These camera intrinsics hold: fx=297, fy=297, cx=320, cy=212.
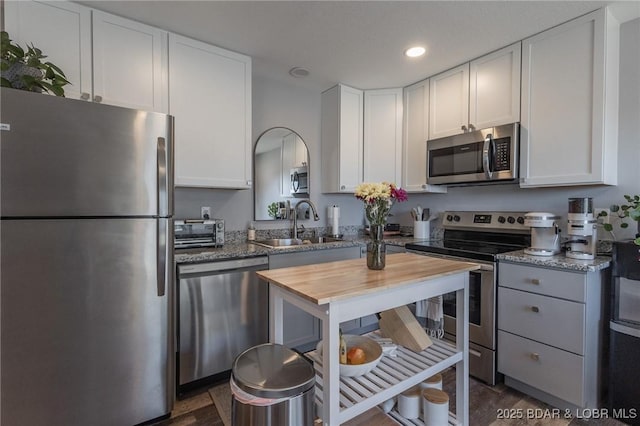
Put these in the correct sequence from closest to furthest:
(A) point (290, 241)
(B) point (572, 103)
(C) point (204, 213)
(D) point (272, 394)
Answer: (D) point (272, 394) < (B) point (572, 103) < (C) point (204, 213) < (A) point (290, 241)

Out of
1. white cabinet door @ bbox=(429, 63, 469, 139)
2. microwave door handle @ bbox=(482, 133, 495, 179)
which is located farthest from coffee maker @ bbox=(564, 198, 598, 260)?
white cabinet door @ bbox=(429, 63, 469, 139)

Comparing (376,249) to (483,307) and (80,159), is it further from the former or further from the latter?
(80,159)

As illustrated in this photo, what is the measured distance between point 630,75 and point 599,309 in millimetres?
1533

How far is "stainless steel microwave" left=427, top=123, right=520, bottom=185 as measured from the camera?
88.1 inches

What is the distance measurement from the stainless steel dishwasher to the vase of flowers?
1.04 m

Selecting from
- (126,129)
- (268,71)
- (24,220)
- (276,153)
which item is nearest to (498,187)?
(276,153)

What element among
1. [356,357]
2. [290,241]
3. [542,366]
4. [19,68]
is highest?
[19,68]

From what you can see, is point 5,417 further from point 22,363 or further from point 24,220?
point 24,220

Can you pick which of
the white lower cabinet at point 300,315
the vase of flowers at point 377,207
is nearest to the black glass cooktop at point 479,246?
the white lower cabinet at point 300,315

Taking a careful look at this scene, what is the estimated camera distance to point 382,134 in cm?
312

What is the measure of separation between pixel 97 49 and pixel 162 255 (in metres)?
1.36

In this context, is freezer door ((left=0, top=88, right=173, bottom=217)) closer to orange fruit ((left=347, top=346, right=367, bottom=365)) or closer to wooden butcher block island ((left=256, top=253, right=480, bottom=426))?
wooden butcher block island ((left=256, top=253, right=480, bottom=426))

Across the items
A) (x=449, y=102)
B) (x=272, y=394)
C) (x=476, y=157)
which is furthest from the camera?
(x=449, y=102)

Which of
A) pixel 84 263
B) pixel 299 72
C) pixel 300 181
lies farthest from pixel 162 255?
pixel 299 72
